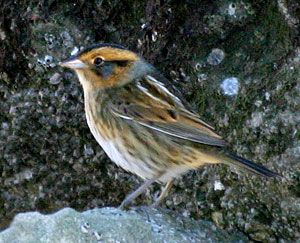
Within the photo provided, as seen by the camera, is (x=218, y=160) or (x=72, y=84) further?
(x=72, y=84)

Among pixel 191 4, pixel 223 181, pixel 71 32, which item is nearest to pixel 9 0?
pixel 71 32

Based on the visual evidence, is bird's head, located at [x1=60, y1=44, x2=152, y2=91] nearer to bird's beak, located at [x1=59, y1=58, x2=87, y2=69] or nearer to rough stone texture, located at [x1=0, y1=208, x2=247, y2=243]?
bird's beak, located at [x1=59, y1=58, x2=87, y2=69]

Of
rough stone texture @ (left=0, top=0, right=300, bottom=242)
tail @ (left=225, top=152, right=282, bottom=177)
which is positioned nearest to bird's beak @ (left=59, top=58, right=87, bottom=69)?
rough stone texture @ (left=0, top=0, right=300, bottom=242)

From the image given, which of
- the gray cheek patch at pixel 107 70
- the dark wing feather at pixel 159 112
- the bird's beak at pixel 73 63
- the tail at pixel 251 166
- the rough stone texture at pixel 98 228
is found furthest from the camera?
the gray cheek patch at pixel 107 70

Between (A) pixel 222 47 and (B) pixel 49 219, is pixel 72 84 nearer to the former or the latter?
(A) pixel 222 47

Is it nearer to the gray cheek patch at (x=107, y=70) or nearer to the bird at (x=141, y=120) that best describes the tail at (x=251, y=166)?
the bird at (x=141, y=120)

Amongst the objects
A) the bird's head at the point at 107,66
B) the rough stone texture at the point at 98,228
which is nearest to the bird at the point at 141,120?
the bird's head at the point at 107,66
